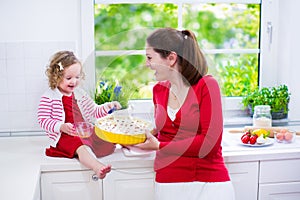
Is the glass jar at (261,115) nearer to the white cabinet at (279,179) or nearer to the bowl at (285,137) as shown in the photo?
the bowl at (285,137)

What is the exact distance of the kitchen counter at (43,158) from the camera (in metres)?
1.63

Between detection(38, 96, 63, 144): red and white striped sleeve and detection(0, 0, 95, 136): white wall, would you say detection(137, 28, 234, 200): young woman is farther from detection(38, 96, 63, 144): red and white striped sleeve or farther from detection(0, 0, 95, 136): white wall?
detection(0, 0, 95, 136): white wall

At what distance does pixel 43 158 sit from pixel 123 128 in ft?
1.77

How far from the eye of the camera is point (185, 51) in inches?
66.9

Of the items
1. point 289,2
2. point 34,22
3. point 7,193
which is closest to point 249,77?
point 289,2

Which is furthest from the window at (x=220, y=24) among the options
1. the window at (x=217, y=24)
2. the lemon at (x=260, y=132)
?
the lemon at (x=260, y=132)

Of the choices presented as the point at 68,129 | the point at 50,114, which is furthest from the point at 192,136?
the point at 50,114

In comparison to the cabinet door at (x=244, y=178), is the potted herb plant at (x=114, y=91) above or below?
above

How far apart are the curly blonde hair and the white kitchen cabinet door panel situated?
1.01m

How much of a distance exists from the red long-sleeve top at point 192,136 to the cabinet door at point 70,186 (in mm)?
316

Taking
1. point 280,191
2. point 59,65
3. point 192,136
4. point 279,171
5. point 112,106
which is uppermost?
point 59,65

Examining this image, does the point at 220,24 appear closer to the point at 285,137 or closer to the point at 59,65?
the point at 285,137

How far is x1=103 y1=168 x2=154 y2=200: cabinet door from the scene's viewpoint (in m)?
1.92

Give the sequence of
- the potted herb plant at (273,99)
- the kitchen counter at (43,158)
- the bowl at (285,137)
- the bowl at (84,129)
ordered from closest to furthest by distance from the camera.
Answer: the kitchen counter at (43,158) → the bowl at (84,129) → the bowl at (285,137) → the potted herb plant at (273,99)
